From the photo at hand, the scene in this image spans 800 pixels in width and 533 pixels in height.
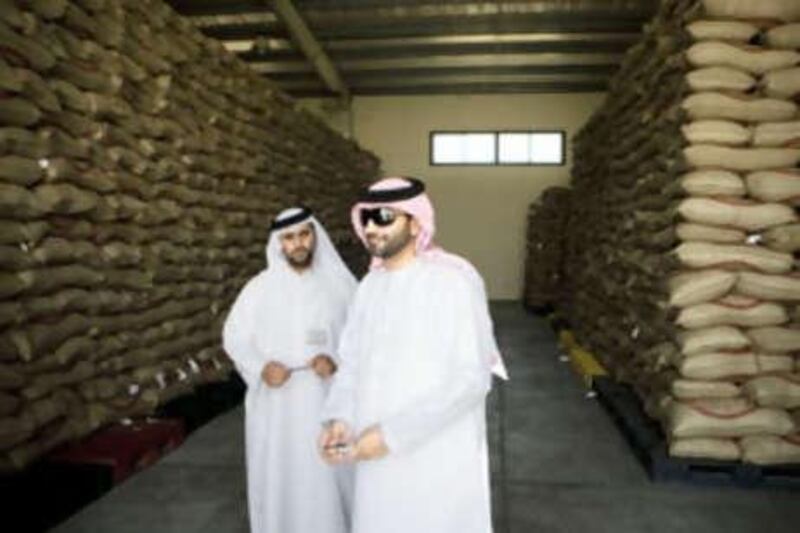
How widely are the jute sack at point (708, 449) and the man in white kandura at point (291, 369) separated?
2.01 meters

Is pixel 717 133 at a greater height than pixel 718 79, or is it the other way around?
pixel 718 79

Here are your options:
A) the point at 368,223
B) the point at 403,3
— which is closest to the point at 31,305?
the point at 368,223

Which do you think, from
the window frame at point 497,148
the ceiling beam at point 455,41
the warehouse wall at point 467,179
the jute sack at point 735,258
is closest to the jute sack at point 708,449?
the jute sack at point 735,258

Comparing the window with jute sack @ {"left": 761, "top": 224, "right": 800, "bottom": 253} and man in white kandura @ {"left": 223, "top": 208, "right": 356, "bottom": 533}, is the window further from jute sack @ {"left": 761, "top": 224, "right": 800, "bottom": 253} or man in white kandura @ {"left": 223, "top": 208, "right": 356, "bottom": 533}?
man in white kandura @ {"left": 223, "top": 208, "right": 356, "bottom": 533}

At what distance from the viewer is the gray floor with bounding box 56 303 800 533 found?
3.68 meters

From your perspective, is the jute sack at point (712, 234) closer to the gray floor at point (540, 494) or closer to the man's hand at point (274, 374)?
the gray floor at point (540, 494)

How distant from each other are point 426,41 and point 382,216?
8.36m

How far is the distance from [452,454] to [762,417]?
255cm

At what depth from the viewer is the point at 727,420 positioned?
13.4 ft

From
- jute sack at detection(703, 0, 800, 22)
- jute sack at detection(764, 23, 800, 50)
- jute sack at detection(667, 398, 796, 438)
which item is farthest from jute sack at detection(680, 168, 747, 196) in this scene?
jute sack at detection(667, 398, 796, 438)

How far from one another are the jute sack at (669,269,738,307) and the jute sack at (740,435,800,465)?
31.2 inches

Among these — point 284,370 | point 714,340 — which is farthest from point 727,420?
point 284,370

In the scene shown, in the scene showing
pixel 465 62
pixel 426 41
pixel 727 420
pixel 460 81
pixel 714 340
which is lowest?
pixel 727 420

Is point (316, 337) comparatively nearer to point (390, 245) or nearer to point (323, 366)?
point (323, 366)
